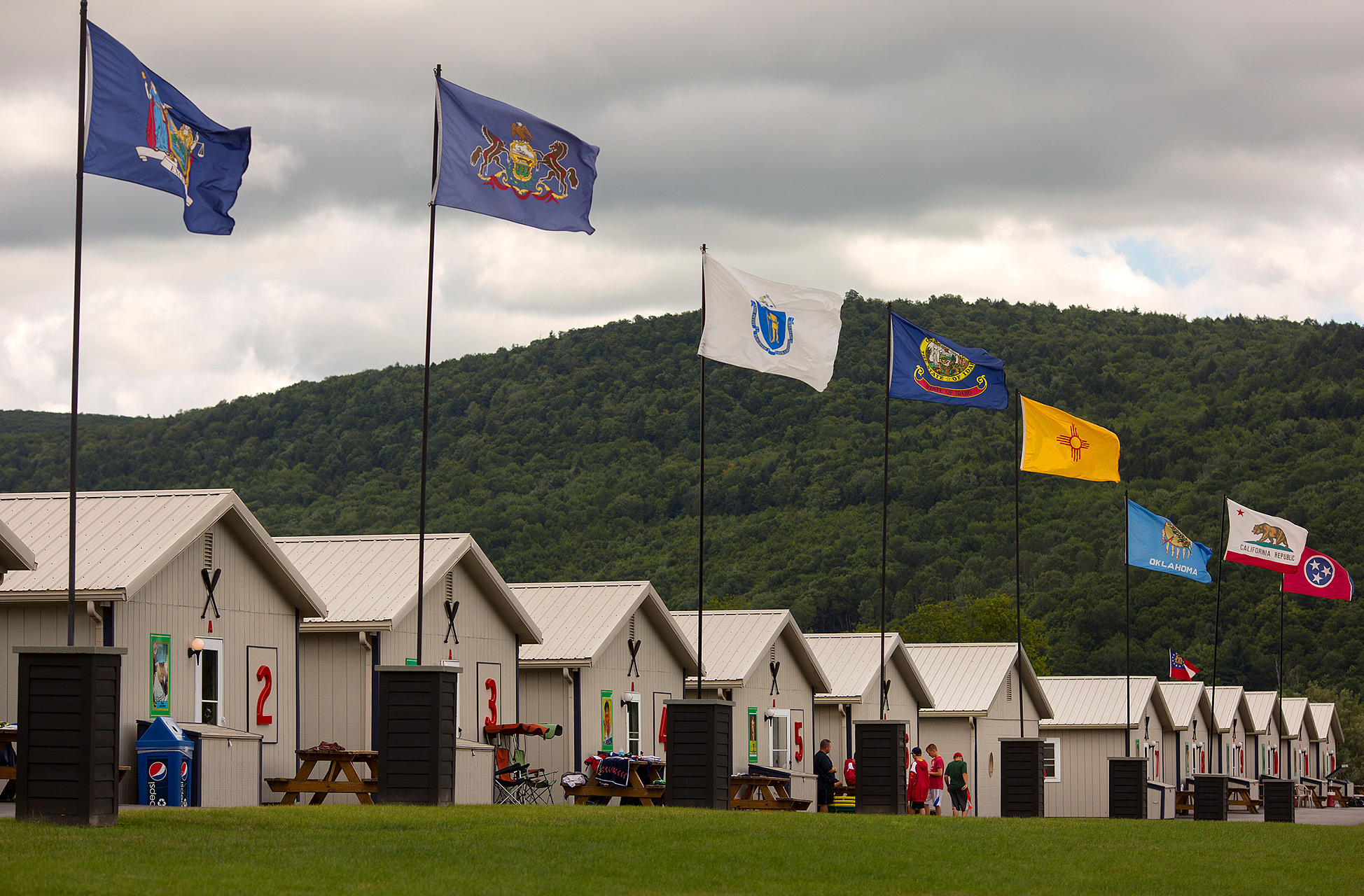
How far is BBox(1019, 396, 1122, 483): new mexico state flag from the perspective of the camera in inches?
1282

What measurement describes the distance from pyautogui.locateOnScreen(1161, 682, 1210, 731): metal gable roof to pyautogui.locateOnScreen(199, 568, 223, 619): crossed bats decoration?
39.9m

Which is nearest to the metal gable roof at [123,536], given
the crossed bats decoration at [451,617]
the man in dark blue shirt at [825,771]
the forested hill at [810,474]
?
the crossed bats decoration at [451,617]

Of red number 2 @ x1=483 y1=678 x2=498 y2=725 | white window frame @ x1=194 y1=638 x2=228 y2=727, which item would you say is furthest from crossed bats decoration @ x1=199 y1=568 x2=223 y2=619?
red number 2 @ x1=483 y1=678 x2=498 y2=725

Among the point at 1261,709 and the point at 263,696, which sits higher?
the point at 263,696

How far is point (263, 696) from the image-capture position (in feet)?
80.7

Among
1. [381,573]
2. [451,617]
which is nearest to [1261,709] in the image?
[451,617]

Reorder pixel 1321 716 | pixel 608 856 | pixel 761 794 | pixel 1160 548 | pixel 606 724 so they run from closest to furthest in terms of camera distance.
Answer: pixel 608 856 → pixel 761 794 → pixel 606 724 → pixel 1160 548 → pixel 1321 716

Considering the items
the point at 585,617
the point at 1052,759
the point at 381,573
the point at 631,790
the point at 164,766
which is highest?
the point at 381,573

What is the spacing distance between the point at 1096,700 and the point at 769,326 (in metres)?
32.5

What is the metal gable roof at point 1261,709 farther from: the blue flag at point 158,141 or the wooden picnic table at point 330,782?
the blue flag at point 158,141

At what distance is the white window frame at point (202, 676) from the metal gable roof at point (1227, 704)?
48.5 metres

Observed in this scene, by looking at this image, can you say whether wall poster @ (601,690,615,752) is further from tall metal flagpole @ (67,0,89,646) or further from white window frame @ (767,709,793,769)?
tall metal flagpole @ (67,0,89,646)

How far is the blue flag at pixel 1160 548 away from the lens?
38.9 metres

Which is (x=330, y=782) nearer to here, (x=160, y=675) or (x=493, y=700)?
(x=160, y=675)
